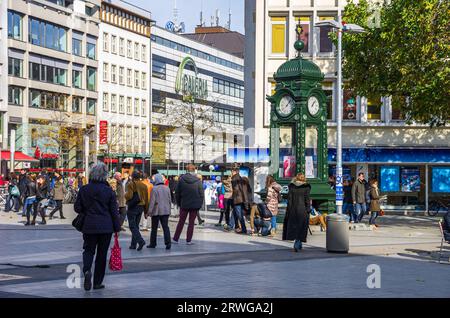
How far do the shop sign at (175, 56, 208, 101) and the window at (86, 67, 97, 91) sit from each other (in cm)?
1540

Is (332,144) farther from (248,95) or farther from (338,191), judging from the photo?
(338,191)

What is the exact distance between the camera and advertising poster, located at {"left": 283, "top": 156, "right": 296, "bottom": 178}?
30.4m

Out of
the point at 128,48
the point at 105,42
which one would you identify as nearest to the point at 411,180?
the point at 105,42

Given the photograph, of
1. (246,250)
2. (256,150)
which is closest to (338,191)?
(246,250)

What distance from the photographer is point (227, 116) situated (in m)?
128

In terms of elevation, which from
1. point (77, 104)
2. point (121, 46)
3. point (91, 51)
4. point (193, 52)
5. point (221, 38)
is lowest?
point (77, 104)

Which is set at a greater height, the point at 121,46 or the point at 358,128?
the point at 121,46

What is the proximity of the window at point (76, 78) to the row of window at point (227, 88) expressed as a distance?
35494 mm

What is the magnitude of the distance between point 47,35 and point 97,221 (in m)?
74.4

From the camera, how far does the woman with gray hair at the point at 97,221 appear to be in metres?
13.2

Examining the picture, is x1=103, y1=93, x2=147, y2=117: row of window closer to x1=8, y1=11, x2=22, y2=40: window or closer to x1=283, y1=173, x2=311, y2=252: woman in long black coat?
x1=8, y1=11, x2=22, y2=40: window

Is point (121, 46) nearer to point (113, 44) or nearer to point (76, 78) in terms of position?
point (113, 44)

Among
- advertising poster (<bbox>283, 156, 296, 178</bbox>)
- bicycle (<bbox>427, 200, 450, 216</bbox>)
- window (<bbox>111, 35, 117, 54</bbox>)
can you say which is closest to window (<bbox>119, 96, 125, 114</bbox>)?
window (<bbox>111, 35, 117, 54</bbox>)

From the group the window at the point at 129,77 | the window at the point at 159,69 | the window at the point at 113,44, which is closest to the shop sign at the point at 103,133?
the window at the point at 113,44
